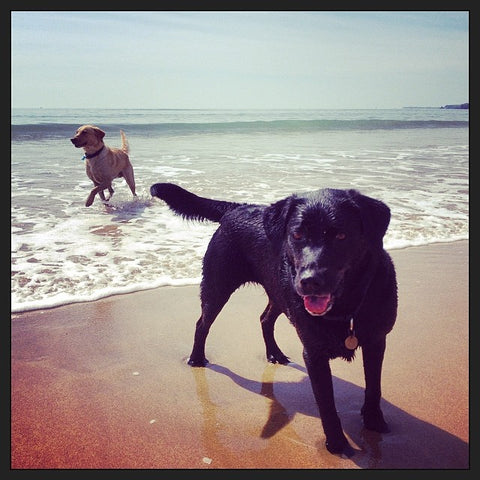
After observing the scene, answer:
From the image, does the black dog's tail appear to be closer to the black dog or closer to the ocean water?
the black dog

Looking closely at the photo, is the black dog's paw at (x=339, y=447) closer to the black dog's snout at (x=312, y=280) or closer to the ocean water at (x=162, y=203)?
the black dog's snout at (x=312, y=280)

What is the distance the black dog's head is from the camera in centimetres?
245

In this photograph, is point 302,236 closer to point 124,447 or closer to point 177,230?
point 124,447

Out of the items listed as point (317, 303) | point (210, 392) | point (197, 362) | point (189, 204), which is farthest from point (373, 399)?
point (189, 204)

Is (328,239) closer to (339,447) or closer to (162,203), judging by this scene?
(339,447)

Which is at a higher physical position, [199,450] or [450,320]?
[450,320]

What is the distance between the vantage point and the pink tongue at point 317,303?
8.27ft

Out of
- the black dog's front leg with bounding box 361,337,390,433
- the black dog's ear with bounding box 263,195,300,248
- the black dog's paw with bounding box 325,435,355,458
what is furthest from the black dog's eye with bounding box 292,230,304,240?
the black dog's paw with bounding box 325,435,355,458

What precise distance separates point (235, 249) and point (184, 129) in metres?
24.9

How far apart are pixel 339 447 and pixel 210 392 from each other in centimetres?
99

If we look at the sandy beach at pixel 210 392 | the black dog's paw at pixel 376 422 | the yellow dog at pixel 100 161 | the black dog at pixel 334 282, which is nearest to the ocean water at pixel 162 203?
the yellow dog at pixel 100 161

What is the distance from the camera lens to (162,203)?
9.02m

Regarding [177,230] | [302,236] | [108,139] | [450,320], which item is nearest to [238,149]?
[108,139]

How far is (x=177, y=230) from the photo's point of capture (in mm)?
7035
